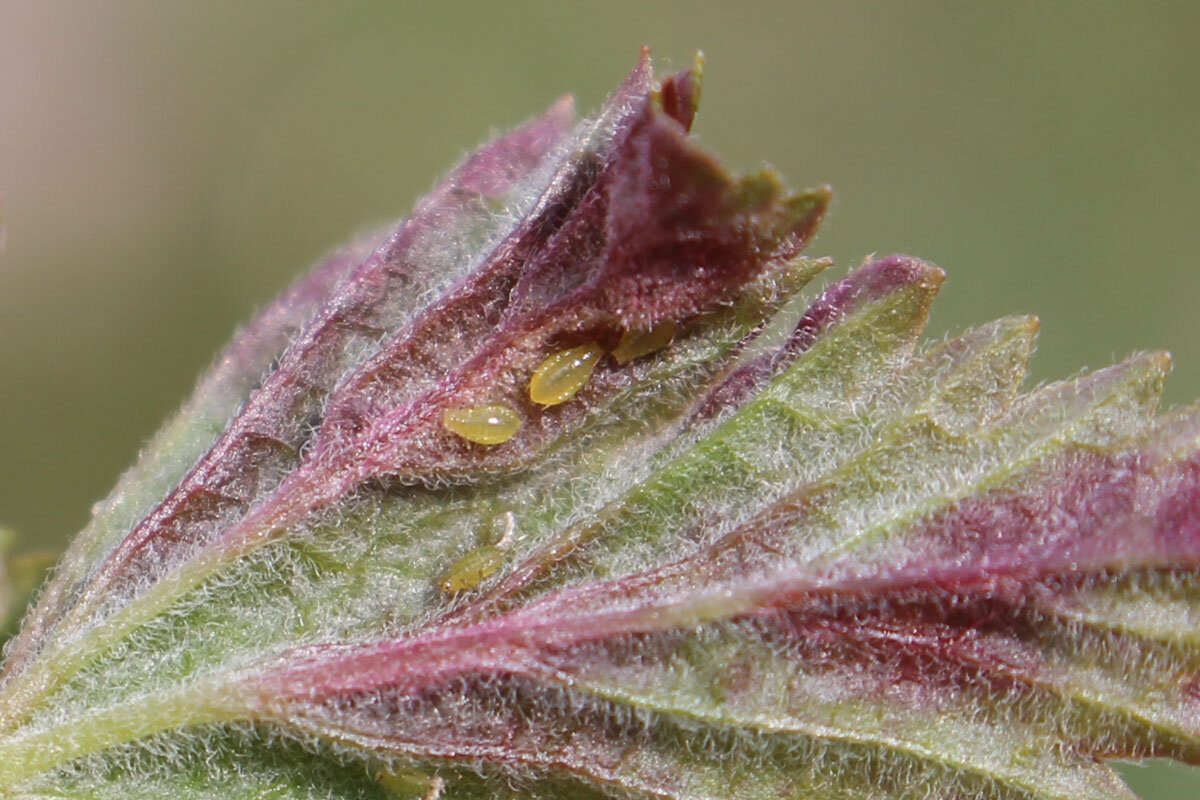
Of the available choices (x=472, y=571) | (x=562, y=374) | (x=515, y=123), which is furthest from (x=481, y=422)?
(x=515, y=123)

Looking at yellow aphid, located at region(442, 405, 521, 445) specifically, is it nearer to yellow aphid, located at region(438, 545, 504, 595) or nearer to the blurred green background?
yellow aphid, located at region(438, 545, 504, 595)

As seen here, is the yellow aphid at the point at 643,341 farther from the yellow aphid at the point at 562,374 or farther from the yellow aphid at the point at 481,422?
the yellow aphid at the point at 481,422

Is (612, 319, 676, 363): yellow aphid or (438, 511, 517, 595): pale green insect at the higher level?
(612, 319, 676, 363): yellow aphid

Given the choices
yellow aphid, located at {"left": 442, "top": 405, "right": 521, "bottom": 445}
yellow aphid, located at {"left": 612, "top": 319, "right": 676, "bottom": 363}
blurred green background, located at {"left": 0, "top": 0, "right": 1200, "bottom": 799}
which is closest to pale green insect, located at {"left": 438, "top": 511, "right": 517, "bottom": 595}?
yellow aphid, located at {"left": 442, "top": 405, "right": 521, "bottom": 445}

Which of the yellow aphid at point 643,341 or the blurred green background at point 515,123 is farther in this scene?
the blurred green background at point 515,123

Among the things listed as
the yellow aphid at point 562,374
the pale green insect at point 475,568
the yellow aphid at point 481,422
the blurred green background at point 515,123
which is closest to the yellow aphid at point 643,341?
the yellow aphid at point 562,374

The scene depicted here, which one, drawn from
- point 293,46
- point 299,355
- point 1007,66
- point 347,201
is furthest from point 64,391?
point 1007,66
